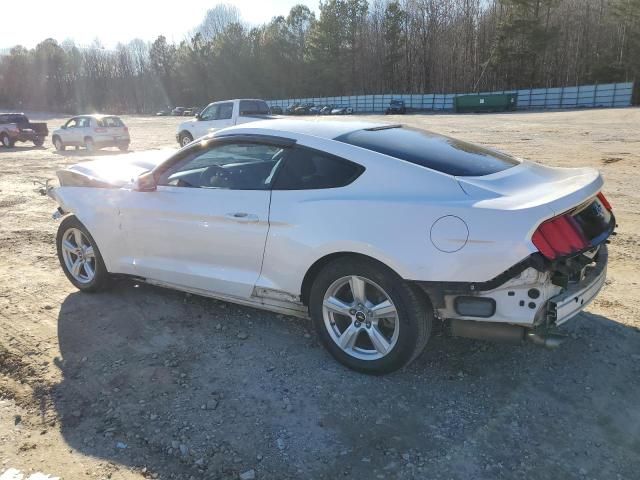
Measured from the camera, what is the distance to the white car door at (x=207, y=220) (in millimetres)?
3686

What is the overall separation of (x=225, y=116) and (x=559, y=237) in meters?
16.4

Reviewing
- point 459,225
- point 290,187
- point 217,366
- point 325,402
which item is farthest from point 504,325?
point 217,366

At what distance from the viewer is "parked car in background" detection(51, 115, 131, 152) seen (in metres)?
21.1

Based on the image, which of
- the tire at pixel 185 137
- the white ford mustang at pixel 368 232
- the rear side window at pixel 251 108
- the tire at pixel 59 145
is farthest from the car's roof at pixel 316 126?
the tire at pixel 59 145

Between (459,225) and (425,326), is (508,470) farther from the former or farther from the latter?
(459,225)

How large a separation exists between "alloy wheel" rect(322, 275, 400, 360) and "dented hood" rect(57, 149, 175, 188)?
2.02m

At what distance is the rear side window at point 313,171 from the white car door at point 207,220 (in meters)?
0.13

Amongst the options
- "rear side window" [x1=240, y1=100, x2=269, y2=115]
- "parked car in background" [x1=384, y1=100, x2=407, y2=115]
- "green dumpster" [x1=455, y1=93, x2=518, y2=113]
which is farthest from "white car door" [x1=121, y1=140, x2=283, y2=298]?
"parked car in background" [x1=384, y1=100, x2=407, y2=115]

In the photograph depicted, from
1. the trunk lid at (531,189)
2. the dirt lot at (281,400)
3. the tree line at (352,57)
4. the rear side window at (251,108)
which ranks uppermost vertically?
the tree line at (352,57)

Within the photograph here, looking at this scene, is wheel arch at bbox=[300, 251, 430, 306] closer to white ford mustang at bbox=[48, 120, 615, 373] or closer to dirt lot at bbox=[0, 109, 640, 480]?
white ford mustang at bbox=[48, 120, 615, 373]

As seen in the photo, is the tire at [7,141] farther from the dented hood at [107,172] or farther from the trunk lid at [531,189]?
the trunk lid at [531,189]

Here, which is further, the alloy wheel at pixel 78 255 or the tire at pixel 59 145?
the tire at pixel 59 145

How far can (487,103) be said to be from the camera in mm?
52469

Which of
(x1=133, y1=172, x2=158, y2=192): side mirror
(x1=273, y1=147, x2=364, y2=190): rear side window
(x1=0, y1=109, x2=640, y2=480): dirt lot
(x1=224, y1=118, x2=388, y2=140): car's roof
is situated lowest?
(x1=0, y1=109, x2=640, y2=480): dirt lot
